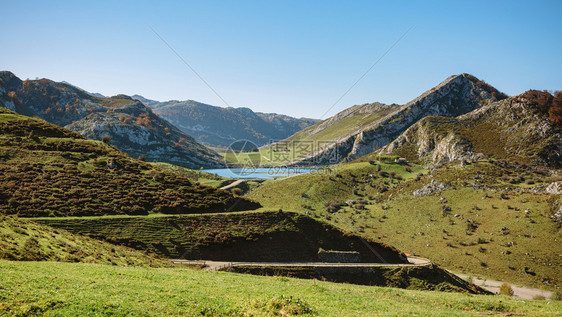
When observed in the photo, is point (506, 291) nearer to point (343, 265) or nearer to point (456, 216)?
point (343, 265)

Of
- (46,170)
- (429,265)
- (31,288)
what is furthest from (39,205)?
(429,265)

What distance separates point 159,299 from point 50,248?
907 inches

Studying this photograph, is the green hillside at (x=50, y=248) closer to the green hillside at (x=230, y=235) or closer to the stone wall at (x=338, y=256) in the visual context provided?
the green hillside at (x=230, y=235)

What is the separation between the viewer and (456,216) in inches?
3342

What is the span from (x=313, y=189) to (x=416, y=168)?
5633 cm

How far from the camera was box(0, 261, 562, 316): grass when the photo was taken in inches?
604

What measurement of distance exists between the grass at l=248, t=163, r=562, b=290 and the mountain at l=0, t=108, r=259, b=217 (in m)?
48.2

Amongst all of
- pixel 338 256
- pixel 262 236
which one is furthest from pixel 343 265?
pixel 262 236

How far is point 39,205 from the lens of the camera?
4988 cm

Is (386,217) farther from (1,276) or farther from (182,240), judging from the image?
(1,276)

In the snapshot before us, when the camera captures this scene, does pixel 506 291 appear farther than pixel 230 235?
No

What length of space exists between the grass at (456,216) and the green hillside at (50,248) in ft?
226

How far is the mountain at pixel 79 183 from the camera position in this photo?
51.9 metres

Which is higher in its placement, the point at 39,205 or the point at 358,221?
the point at 39,205
